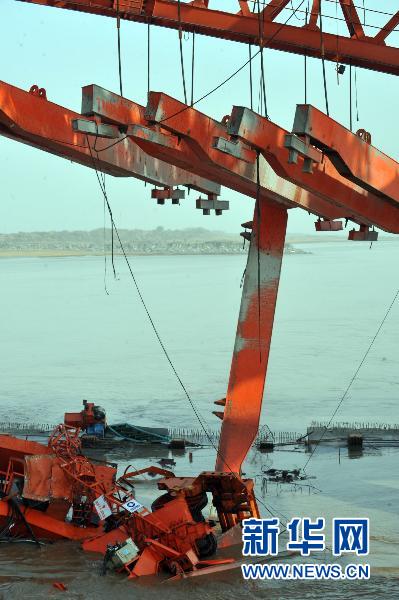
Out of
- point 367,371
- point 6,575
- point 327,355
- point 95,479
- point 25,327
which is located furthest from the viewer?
point 25,327

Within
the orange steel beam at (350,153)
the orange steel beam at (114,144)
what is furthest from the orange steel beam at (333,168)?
the orange steel beam at (114,144)

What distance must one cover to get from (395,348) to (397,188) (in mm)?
29345

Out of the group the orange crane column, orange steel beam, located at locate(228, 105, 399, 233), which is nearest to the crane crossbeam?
orange steel beam, located at locate(228, 105, 399, 233)

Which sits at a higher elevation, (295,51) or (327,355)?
(295,51)

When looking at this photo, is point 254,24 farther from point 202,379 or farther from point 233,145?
point 202,379

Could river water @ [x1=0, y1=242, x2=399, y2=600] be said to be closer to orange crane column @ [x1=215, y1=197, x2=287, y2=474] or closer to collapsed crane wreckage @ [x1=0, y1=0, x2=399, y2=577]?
collapsed crane wreckage @ [x1=0, y1=0, x2=399, y2=577]

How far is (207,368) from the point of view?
1564 inches

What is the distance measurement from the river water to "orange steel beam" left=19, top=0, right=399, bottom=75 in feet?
27.3

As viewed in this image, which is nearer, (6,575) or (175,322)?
(6,575)

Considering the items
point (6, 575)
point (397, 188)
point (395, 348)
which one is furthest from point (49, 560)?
point (395, 348)

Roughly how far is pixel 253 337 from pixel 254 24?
7432mm

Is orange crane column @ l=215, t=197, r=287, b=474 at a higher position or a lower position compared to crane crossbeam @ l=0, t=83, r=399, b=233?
lower

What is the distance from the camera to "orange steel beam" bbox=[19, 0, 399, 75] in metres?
23.0

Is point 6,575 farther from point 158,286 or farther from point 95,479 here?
point 158,286
